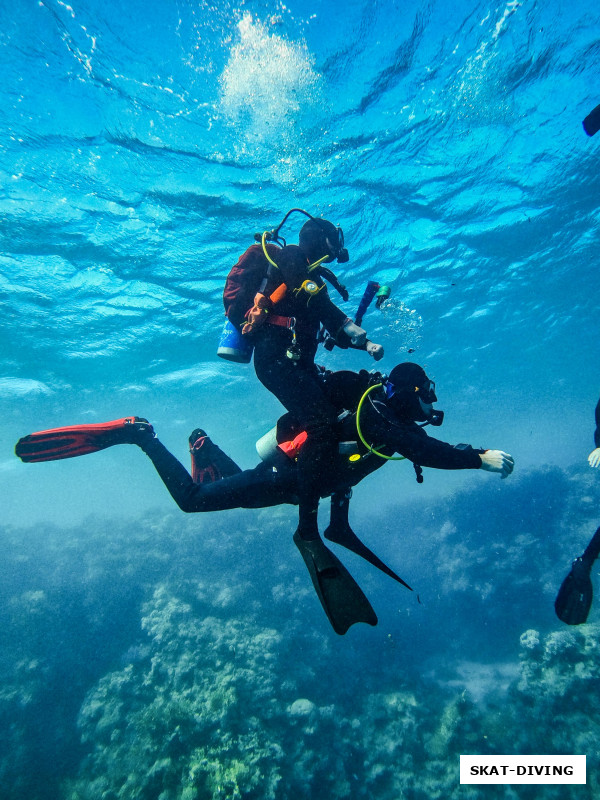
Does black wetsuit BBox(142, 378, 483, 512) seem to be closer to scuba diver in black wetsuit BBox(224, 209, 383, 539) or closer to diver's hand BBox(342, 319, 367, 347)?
scuba diver in black wetsuit BBox(224, 209, 383, 539)

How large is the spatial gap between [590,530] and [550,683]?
8.85 m

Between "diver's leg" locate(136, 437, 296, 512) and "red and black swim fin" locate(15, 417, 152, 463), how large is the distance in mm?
586

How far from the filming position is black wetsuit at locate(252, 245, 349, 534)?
360 centimetres

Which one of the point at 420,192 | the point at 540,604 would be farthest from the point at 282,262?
the point at 540,604

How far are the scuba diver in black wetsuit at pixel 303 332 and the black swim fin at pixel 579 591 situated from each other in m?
4.20

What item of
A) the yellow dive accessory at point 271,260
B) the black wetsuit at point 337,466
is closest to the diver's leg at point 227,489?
the black wetsuit at point 337,466

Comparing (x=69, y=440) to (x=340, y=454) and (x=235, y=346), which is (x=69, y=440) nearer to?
(x=235, y=346)

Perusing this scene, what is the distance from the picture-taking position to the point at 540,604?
504 inches

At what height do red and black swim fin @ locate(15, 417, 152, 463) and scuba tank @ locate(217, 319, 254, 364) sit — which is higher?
scuba tank @ locate(217, 319, 254, 364)

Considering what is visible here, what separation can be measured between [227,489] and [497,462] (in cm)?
289

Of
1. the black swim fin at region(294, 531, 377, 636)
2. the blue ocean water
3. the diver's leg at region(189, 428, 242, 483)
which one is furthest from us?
the blue ocean water

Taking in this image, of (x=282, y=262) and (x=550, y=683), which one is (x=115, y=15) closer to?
(x=282, y=262)

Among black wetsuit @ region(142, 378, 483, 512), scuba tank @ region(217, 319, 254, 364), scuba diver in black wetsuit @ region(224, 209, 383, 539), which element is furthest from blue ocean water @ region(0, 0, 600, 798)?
scuba tank @ region(217, 319, 254, 364)

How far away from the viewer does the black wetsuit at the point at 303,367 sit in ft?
11.8
